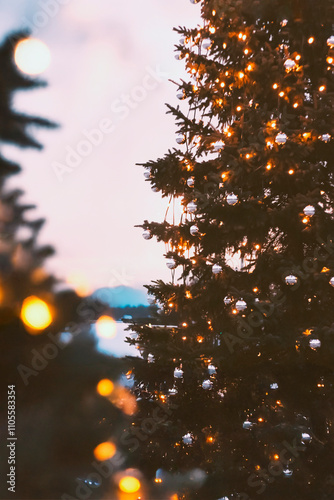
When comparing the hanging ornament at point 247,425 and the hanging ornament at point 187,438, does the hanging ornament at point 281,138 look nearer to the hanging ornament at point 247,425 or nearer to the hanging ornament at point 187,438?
the hanging ornament at point 247,425

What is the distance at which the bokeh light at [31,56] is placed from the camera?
3.51 ft

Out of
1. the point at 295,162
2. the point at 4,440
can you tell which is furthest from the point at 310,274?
the point at 4,440

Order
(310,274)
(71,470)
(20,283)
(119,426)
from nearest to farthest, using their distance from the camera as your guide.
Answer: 1. (20,283)
2. (71,470)
3. (119,426)
4. (310,274)

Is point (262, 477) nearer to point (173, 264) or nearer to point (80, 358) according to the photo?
point (173, 264)

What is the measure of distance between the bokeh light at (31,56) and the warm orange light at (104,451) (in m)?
1.14

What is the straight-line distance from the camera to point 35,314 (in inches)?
44.8

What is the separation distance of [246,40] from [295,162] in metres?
Answer: 1.33

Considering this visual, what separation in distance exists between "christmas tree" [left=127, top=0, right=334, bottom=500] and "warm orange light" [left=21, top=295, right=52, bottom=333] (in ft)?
8.48

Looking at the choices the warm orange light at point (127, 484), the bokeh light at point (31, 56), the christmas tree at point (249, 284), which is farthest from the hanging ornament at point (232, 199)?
the bokeh light at point (31, 56)

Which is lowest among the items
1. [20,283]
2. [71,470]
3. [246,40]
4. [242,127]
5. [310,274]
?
[71,470]

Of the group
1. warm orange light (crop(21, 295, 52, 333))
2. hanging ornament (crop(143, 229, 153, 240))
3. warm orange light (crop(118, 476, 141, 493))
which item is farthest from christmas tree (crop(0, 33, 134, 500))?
hanging ornament (crop(143, 229, 153, 240))

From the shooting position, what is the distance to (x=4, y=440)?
1.15 m

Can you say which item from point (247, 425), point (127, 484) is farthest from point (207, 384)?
point (127, 484)

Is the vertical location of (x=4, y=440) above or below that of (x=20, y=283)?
below
